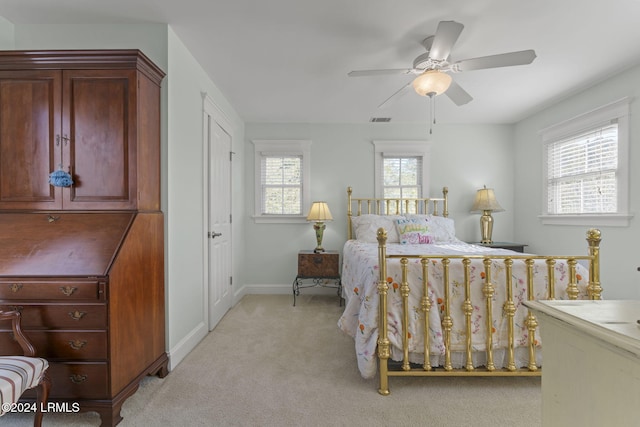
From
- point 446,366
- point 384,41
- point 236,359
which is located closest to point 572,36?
point 384,41

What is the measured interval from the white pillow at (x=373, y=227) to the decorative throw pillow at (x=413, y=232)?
9 centimetres

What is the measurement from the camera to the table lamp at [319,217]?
4.07m

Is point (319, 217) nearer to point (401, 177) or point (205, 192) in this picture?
point (401, 177)

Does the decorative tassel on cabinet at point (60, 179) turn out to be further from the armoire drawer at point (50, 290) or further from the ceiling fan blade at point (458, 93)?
the ceiling fan blade at point (458, 93)

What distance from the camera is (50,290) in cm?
166

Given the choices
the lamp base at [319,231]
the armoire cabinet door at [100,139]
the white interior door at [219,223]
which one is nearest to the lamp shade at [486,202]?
the lamp base at [319,231]

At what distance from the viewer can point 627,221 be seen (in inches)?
114

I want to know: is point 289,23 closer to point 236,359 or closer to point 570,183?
point 236,359

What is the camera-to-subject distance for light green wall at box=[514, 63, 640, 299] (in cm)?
285

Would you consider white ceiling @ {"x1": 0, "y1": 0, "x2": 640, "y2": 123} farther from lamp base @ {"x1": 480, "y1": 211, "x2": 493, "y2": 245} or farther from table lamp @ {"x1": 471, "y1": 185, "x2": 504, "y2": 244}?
lamp base @ {"x1": 480, "y1": 211, "x2": 493, "y2": 245}

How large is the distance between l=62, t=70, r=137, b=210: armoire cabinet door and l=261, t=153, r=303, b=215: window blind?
2643 millimetres

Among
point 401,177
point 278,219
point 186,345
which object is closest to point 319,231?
point 278,219

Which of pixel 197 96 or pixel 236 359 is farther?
pixel 197 96

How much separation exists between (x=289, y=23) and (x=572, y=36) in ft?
7.24
